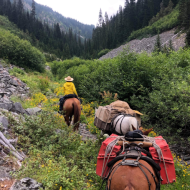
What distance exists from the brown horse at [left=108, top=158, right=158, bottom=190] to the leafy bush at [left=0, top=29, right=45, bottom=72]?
66.1 ft

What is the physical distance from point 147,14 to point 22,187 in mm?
83543

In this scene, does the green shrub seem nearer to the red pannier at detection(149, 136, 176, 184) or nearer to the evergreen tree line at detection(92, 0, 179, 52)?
the red pannier at detection(149, 136, 176, 184)

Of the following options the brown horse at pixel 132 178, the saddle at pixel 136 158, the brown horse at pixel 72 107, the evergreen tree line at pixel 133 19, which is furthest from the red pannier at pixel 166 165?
the evergreen tree line at pixel 133 19

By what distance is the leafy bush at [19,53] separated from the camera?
18438 mm

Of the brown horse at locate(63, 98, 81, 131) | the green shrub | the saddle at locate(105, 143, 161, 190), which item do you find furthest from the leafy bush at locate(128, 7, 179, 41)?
the saddle at locate(105, 143, 161, 190)

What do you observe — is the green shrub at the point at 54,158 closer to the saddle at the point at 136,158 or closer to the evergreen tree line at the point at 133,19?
the saddle at the point at 136,158

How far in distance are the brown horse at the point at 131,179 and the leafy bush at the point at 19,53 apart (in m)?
20.1

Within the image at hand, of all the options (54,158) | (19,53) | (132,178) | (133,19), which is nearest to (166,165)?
(132,178)

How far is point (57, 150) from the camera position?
4086 mm

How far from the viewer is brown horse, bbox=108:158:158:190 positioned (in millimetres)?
1958

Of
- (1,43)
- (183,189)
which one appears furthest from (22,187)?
(1,43)

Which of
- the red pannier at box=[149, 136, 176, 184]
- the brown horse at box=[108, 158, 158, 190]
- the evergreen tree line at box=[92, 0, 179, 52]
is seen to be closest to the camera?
the brown horse at box=[108, 158, 158, 190]

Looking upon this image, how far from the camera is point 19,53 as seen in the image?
19.6 meters

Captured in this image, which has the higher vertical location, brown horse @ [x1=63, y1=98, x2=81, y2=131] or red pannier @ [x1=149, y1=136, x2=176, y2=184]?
brown horse @ [x1=63, y1=98, x2=81, y2=131]
